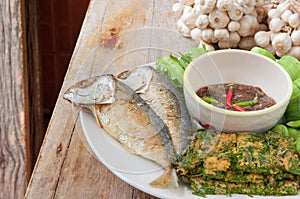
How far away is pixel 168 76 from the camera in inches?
43.3

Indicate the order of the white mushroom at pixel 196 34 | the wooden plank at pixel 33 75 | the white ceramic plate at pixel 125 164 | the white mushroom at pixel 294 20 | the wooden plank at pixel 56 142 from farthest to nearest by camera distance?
the wooden plank at pixel 33 75, the white mushroom at pixel 196 34, the white mushroom at pixel 294 20, the wooden plank at pixel 56 142, the white ceramic plate at pixel 125 164

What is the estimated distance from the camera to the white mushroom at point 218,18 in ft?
4.11

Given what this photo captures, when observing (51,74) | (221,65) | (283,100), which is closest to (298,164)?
(283,100)

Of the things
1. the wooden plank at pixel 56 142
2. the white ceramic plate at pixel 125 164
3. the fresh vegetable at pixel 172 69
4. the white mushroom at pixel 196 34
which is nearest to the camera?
the white ceramic plate at pixel 125 164

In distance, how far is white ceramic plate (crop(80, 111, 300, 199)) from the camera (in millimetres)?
848

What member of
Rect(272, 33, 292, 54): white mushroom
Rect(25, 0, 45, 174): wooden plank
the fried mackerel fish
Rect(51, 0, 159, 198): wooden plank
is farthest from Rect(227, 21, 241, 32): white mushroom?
Rect(25, 0, 45, 174): wooden plank

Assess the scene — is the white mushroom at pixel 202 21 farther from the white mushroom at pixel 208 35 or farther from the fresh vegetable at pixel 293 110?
the fresh vegetable at pixel 293 110

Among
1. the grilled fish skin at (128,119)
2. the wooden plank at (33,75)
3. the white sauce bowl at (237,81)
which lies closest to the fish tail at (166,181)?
the grilled fish skin at (128,119)

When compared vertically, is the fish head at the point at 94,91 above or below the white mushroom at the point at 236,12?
below

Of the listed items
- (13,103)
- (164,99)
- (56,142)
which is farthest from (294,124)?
(13,103)

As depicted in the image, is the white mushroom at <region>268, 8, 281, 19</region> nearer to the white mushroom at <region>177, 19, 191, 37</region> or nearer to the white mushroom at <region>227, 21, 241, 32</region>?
the white mushroom at <region>227, 21, 241, 32</region>

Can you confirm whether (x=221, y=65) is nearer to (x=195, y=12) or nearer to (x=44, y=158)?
(x=195, y=12)

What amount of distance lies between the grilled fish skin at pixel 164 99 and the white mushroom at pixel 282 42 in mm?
335

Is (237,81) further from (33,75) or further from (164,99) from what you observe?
(33,75)
